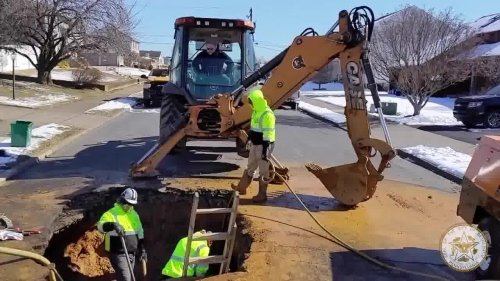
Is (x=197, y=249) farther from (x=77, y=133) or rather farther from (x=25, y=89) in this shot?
(x=25, y=89)

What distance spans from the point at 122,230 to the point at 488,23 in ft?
154

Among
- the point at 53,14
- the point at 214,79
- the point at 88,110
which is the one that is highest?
the point at 53,14

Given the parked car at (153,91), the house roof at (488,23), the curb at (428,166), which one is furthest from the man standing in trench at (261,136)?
the house roof at (488,23)

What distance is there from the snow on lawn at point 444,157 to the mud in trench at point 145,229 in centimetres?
608

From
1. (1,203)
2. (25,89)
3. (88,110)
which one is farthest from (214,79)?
(25,89)

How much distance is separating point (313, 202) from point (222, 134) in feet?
6.50

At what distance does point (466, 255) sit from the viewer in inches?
257

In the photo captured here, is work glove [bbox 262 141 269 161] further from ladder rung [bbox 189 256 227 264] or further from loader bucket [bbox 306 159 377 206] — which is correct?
ladder rung [bbox 189 256 227 264]

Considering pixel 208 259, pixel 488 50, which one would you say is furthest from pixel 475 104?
pixel 208 259

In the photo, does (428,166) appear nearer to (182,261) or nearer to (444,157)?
(444,157)

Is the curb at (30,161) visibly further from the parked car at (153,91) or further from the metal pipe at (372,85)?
the parked car at (153,91)

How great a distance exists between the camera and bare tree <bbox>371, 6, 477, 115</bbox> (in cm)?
2747

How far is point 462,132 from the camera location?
22.9 m

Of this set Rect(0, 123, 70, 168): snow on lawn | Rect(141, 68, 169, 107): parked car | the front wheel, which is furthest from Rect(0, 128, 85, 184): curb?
Rect(141, 68, 169, 107): parked car
